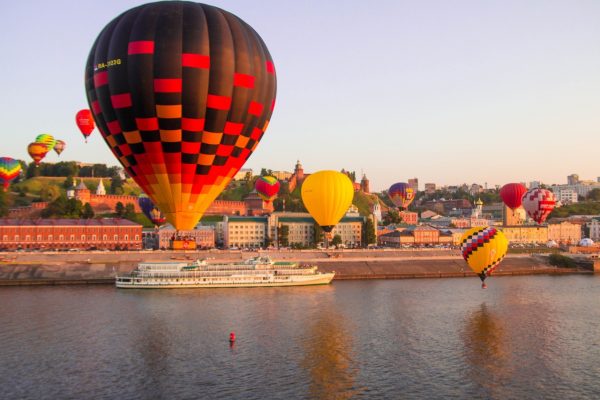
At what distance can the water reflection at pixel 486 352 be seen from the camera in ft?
79.8

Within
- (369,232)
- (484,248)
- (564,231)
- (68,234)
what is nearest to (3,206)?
(68,234)

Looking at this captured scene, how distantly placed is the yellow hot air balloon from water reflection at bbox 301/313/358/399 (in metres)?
16.1

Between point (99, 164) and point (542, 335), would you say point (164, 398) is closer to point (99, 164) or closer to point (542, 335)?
point (542, 335)

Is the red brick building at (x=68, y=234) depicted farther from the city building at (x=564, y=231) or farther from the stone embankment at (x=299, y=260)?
the city building at (x=564, y=231)

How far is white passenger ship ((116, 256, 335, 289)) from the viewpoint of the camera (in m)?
49.6

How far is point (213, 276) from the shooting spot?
50.3 meters

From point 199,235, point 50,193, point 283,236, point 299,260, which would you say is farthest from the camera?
point 50,193

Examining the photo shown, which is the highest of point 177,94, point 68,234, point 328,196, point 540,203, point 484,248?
point 177,94

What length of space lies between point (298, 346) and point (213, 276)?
72.5 ft

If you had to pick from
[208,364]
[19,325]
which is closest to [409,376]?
[208,364]

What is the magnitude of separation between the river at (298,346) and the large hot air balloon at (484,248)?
2466 mm

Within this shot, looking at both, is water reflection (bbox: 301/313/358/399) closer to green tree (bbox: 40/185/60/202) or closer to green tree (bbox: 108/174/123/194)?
green tree (bbox: 40/185/60/202)

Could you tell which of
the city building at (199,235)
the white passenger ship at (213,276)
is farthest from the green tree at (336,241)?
the white passenger ship at (213,276)

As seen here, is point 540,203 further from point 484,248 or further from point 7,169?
point 7,169
